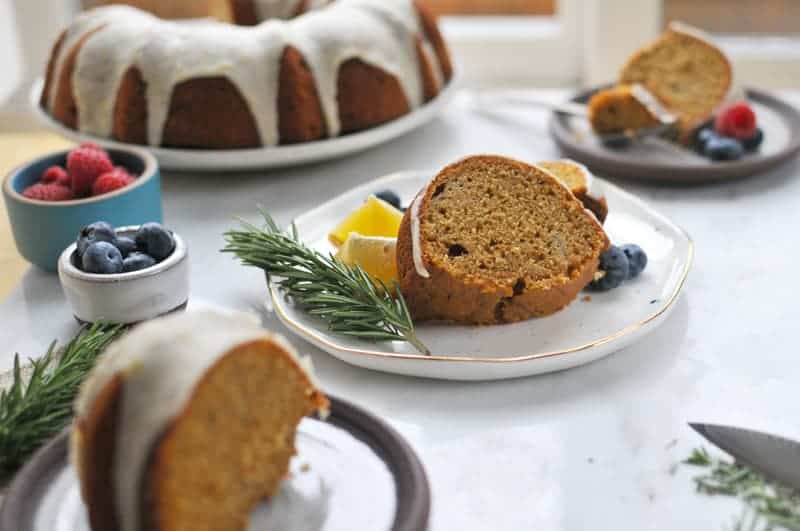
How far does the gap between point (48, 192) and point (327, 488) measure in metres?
0.69

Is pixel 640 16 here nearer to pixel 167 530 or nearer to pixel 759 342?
pixel 759 342

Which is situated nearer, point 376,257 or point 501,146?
point 376,257

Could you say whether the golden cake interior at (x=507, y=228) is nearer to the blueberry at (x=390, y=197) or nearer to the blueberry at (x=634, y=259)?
the blueberry at (x=634, y=259)

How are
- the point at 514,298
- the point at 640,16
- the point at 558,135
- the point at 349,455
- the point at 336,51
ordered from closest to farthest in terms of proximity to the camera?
the point at 349,455 → the point at 514,298 → the point at 336,51 → the point at 558,135 → the point at 640,16

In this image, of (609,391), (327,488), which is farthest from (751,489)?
(327,488)

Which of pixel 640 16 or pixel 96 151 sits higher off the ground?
pixel 96 151

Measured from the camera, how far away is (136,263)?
118cm

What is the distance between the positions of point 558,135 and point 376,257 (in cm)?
63

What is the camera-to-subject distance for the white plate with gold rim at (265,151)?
1.62 metres

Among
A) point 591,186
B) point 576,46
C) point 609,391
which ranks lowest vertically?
point 576,46

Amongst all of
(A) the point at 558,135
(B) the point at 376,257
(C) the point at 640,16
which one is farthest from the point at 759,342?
(C) the point at 640,16

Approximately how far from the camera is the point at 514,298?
3.82 ft

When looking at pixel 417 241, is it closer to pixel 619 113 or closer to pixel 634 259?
pixel 634 259

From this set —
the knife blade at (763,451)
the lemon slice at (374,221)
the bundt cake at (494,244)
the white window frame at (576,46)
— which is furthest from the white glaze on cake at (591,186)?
the white window frame at (576,46)
